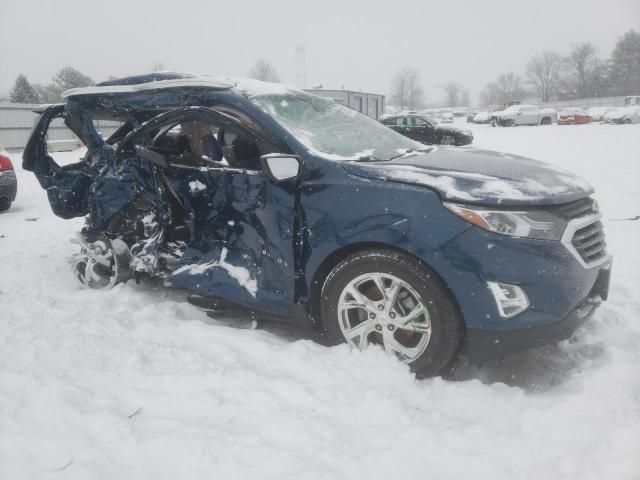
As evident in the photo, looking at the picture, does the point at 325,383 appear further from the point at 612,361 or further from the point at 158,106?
the point at 158,106

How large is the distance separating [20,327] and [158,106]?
187cm

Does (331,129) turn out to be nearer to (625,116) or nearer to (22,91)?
(625,116)

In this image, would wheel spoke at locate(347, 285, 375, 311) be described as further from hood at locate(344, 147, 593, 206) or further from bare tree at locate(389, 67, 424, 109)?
bare tree at locate(389, 67, 424, 109)

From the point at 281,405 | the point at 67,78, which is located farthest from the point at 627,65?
the point at 281,405

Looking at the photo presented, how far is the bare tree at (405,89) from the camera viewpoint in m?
94.9

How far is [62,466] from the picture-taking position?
1.94m

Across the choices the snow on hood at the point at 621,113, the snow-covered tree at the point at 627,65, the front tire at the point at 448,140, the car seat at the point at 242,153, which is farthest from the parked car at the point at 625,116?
the snow-covered tree at the point at 627,65

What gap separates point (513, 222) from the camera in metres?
2.34

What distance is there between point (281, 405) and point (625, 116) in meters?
33.7

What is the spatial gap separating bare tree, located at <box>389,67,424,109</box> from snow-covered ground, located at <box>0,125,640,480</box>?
315ft

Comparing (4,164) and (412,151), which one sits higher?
(412,151)

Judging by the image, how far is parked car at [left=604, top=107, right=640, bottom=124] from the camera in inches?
1117

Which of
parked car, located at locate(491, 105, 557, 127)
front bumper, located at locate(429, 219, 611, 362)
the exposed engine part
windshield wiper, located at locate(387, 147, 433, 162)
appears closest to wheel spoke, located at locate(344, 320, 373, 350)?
front bumper, located at locate(429, 219, 611, 362)

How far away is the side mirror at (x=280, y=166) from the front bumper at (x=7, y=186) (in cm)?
644
